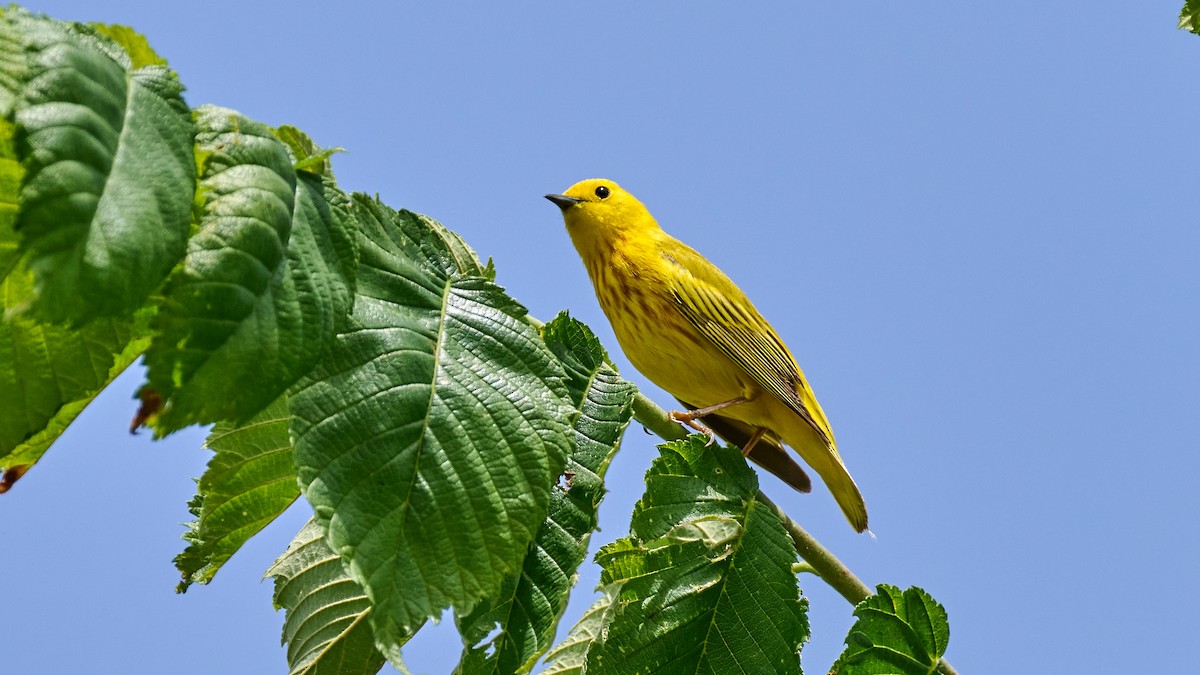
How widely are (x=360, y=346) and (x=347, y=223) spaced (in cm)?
21

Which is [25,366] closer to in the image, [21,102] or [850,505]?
[21,102]

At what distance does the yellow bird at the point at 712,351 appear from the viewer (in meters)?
5.66

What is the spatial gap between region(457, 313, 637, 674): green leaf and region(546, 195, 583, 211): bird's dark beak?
4266mm

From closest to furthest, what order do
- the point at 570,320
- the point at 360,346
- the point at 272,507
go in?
the point at 360,346 < the point at 272,507 < the point at 570,320

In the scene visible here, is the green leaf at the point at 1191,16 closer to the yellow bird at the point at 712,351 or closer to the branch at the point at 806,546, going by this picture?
the branch at the point at 806,546

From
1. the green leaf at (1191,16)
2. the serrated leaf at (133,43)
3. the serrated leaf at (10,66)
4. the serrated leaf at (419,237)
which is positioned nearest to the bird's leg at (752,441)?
the green leaf at (1191,16)

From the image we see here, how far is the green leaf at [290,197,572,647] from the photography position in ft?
5.16

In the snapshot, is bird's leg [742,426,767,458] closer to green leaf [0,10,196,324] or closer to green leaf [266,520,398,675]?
green leaf [266,520,398,675]

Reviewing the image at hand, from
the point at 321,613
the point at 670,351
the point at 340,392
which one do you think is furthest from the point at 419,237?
the point at 670,351

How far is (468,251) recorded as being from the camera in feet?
7.39

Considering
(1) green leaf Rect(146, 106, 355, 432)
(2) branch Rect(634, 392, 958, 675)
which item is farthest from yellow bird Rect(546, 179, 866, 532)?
(1) green leaf Rect(146, 106, 355, 432)

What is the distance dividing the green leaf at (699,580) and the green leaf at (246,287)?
1296mm

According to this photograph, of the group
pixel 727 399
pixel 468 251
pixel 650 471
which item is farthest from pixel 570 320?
pixel 727 399

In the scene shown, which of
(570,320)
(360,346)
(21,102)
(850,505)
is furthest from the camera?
(850,505)
